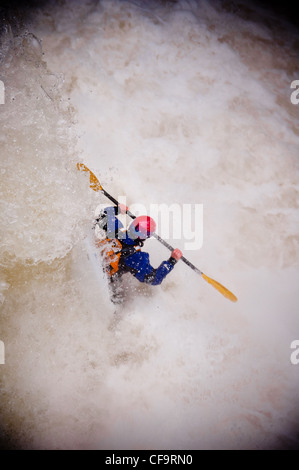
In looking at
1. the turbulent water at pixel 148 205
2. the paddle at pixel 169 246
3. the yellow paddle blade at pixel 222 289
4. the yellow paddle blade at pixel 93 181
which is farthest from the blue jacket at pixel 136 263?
the yellow paddle blade at pixel 93 181

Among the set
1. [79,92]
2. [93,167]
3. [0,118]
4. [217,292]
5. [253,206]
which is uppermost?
[79,92]

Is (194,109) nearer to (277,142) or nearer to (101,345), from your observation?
(277,142)

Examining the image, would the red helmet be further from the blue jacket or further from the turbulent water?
the turbulent water

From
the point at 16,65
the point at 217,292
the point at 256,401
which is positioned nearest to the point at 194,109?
the point at 16,65

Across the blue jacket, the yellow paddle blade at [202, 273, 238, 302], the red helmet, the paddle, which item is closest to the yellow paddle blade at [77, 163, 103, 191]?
the paddle

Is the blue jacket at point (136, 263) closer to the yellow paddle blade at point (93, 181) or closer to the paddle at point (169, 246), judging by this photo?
the paddle at point (169, 246)
